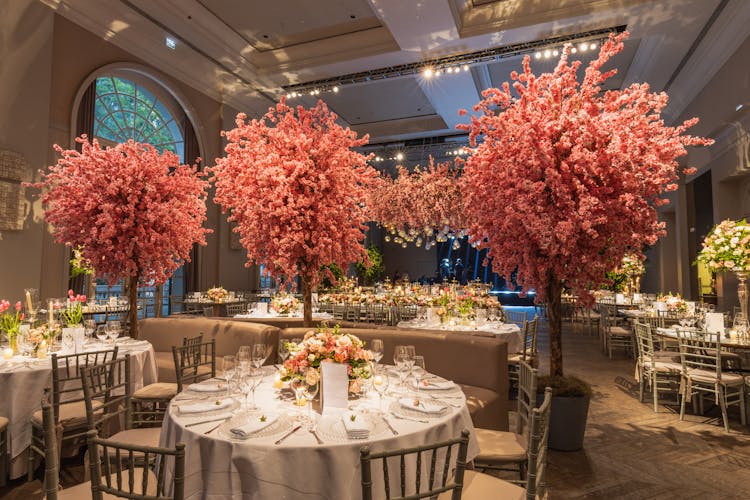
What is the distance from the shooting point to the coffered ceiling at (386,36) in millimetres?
7539

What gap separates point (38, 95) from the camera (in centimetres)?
706

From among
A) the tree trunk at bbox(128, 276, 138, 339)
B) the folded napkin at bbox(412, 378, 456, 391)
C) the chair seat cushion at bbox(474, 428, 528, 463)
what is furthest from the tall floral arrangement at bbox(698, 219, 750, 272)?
the tree trunk at bbox(128, 276, 138, 339)

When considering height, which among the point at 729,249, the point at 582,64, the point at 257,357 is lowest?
the point at 257,357

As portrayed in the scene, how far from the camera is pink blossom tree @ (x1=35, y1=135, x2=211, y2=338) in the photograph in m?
4.57

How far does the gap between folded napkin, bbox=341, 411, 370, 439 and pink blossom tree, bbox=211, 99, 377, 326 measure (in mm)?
2196

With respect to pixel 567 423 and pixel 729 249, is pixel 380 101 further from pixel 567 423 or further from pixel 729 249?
pixel 567 423

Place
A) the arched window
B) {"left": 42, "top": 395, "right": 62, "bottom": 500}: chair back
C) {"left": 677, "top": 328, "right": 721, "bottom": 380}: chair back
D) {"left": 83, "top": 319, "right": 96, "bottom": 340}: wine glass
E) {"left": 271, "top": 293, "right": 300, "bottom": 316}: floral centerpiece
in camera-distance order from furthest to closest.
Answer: the arched window
{"left": 271, "top": 293, "right": 300, "bottom": 316}: floral centerpiece
{"left": 677, "top": 328, "right": 721, "bottom": 380}: chair back
{"left": 83, "top": 319, "right": 96, "bottom": 340}: wine glass
{"left": 42, "top": 395, "right": 62, "bottom": 500}: chair back

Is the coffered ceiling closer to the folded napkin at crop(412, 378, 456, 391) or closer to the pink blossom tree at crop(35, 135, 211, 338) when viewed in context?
the pink blossom tree at crop(35, 135, 211, 338)

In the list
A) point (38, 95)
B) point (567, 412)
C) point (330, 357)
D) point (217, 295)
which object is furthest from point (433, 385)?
point (38, 95)

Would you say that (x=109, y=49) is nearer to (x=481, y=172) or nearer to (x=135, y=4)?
(x=135, y=4)

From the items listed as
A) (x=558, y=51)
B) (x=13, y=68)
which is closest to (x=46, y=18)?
(x=13, y=68)

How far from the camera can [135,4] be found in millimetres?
7906

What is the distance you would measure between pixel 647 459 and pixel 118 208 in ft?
17.4

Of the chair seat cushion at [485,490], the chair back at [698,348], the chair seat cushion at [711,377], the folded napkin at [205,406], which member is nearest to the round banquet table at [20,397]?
the folded napkin at [205,406]
